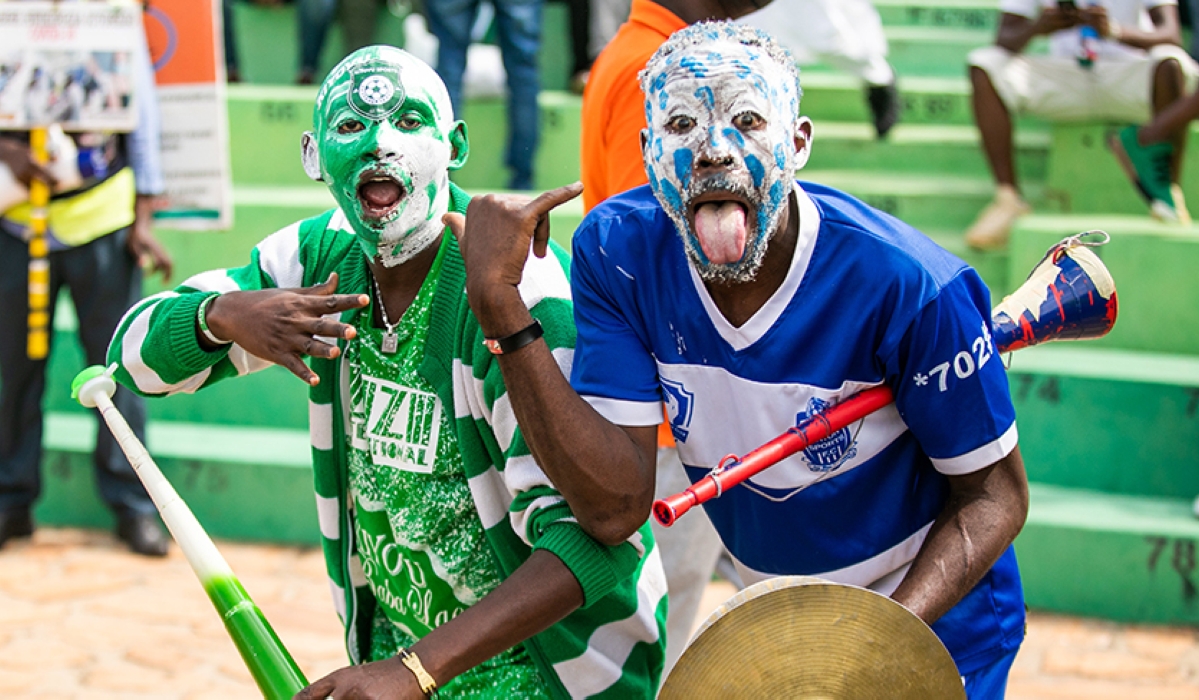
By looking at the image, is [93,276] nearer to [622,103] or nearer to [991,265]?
[622,103]

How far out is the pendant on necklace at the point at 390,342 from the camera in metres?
2.19

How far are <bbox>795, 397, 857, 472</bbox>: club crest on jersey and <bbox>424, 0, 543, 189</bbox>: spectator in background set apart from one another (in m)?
4.55

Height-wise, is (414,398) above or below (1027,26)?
below

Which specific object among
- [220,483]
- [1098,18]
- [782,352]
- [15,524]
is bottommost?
[15,524]

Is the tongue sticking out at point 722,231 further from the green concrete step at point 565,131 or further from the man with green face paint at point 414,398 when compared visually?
the green concrete step at point 565,131

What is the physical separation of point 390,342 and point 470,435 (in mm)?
228

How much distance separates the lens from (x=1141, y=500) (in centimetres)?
475

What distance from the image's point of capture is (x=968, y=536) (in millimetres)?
1833

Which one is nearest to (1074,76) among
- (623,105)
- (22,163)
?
(623,105)

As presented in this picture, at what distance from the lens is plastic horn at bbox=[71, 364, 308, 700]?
6.28 ft

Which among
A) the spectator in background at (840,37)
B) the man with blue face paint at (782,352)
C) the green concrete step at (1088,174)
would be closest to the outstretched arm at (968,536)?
the man with blue face paint at (782,352)

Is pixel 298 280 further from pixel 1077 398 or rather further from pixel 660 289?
pixel 1077 398

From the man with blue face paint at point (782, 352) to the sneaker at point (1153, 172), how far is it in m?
3.89

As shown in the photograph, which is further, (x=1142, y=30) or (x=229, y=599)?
(x=1142, y=30)
